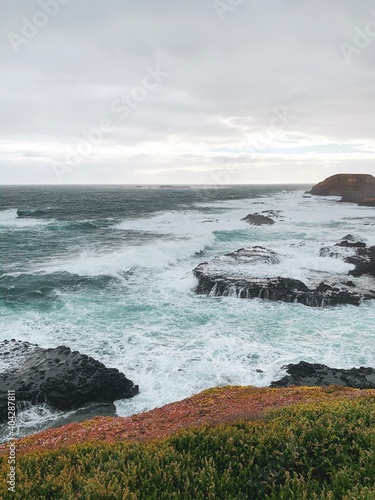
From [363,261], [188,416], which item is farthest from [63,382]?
[363,261]

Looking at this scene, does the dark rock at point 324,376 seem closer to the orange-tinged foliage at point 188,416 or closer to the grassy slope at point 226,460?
the orange-tinged foliage at point 188,416

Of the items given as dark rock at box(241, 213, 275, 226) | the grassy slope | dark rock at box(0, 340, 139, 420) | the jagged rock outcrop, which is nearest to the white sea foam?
dark rock at box(0, 340, 139, 420)

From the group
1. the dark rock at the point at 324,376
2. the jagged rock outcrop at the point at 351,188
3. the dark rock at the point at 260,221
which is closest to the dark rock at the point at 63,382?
the dark rock at the point at 324,376

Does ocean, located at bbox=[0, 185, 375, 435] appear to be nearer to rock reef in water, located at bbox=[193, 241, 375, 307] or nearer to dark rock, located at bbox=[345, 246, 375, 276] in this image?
rock reef in water, located at bbox=[193, 241, 375, 307]

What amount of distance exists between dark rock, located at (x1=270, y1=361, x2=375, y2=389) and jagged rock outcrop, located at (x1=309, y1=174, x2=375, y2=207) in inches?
3672

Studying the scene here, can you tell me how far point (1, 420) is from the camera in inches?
500

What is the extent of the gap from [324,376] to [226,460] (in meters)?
9.70

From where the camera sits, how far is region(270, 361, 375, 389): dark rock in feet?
46.5

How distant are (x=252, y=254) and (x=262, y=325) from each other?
14032 mm

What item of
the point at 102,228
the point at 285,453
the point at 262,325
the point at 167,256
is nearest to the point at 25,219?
the point at 102,228

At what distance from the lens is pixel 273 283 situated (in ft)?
85.2

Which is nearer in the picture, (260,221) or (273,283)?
(273,283)

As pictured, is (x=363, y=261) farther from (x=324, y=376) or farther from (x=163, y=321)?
(x=163, y=321)

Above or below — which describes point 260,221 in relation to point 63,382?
above
